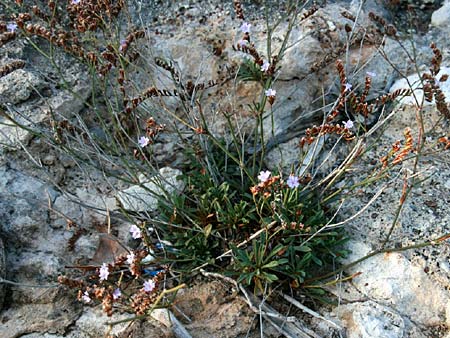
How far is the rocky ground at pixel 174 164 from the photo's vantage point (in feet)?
9.29

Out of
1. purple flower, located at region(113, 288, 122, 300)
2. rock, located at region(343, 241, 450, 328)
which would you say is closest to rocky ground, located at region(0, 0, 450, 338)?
rock, located at region(343, 241, 450, 328)

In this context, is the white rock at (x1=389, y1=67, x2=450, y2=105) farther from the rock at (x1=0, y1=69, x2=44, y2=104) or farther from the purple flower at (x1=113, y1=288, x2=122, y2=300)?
the rock at (x1=0, y1=69, x2=44, y2=104)

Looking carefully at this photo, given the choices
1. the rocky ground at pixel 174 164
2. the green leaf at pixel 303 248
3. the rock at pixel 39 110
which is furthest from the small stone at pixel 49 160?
the green leaf at pixel 303 248

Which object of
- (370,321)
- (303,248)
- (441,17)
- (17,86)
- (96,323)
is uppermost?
(17,86)

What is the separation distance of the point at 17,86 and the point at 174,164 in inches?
42.4

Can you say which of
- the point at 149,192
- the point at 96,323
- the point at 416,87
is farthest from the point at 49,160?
the point at 416,87

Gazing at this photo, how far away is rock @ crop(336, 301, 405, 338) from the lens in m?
2.75

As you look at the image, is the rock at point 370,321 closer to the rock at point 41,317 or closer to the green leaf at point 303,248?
the green leaf at point 303,248

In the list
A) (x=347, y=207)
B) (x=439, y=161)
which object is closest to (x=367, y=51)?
(x=439, y=161)

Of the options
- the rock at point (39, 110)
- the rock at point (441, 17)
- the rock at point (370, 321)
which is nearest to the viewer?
the rock at point (370, 321)

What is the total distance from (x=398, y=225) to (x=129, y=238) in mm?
1502

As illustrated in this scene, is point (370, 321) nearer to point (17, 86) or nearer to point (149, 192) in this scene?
point (149, 192)

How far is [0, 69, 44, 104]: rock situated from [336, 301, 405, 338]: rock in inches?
88.3

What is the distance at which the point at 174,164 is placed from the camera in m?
3.58
